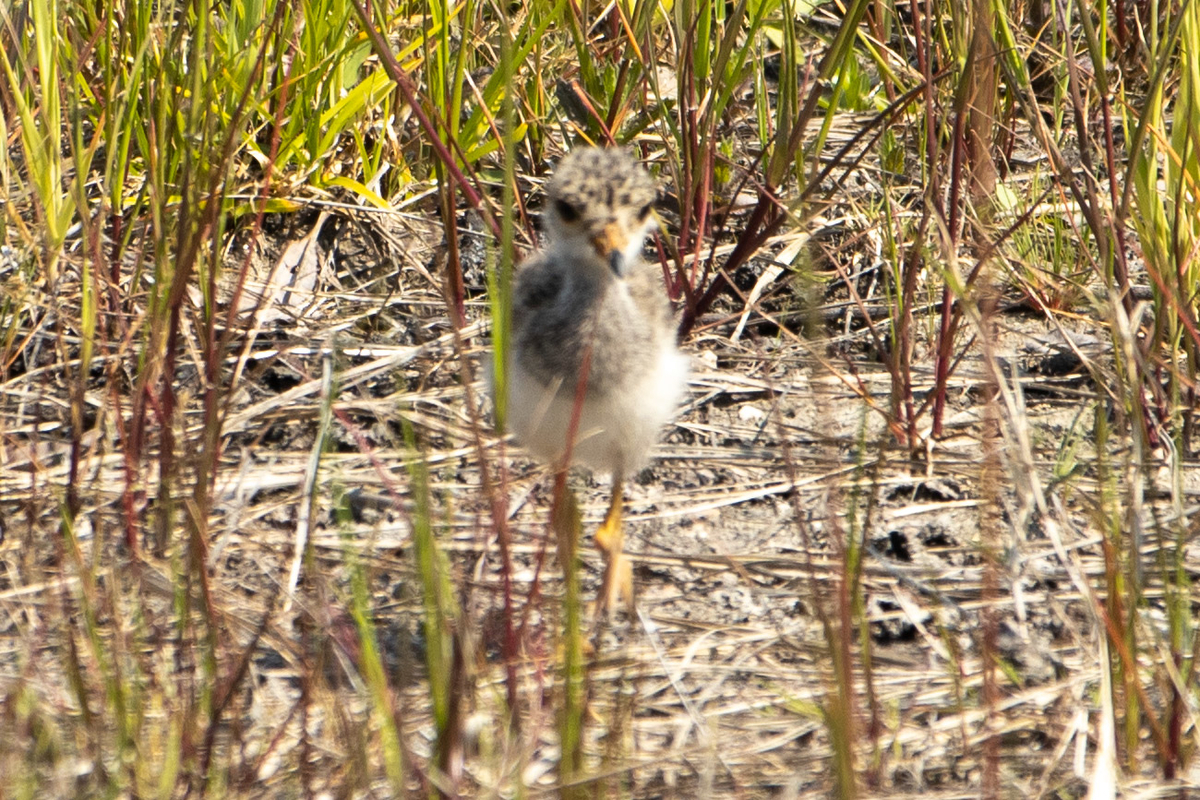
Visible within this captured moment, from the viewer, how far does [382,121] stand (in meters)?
3.67

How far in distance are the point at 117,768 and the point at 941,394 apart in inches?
70.3

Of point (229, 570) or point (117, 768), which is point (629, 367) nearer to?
point (229, 570)

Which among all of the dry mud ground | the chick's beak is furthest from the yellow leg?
the chick's beak

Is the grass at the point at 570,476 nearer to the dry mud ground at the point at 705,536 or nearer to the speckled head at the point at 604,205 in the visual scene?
the dry mud ground at the point at 705,536

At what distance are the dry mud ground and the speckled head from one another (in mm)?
314

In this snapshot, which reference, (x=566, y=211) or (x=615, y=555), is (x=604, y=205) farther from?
(x=615, y=555)

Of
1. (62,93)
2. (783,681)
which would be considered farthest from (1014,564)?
(62,93)

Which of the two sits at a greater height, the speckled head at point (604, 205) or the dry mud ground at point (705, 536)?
the speckled head at point (604, 205)

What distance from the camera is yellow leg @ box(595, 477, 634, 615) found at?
264 cm

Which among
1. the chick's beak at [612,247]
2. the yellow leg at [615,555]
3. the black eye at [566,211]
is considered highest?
the black eye at [566,211]

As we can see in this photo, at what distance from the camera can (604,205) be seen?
2.52 meters

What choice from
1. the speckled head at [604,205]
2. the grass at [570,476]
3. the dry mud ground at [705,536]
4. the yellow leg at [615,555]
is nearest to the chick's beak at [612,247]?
the speckled head at [604,205]

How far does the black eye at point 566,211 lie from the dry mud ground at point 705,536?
30cm

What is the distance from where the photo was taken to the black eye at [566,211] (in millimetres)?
2541
